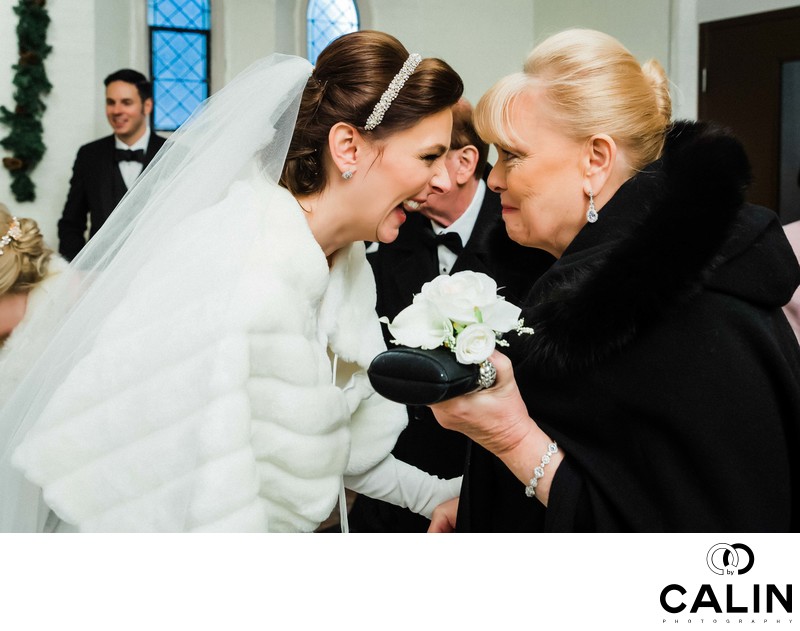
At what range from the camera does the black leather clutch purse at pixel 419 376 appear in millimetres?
1320

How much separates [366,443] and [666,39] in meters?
5.19

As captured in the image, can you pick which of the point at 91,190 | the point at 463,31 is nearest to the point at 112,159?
the point at 91,190

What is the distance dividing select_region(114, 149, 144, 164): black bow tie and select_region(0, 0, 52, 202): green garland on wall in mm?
852

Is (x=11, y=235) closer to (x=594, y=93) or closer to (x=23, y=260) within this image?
(x=23, y=260)

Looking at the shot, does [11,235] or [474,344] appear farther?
[11,235]

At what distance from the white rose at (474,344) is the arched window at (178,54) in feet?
20.4

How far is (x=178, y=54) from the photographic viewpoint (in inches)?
279

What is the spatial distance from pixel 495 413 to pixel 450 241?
59.4 inches

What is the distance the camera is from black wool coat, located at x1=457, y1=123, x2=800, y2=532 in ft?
4.80

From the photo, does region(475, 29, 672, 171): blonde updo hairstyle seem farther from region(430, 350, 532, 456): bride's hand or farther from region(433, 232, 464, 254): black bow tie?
region(433, 232, 464, 254): black bow tie

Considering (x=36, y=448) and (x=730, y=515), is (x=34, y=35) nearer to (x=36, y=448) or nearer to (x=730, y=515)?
(x=36, y=448)

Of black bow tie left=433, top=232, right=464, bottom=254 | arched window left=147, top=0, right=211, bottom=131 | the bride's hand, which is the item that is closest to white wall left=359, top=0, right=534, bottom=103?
arched window left=147, top=0, right=211, bottom=131

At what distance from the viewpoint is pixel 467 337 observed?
133cm

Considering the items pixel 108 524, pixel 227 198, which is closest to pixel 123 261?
pixel 227 198
